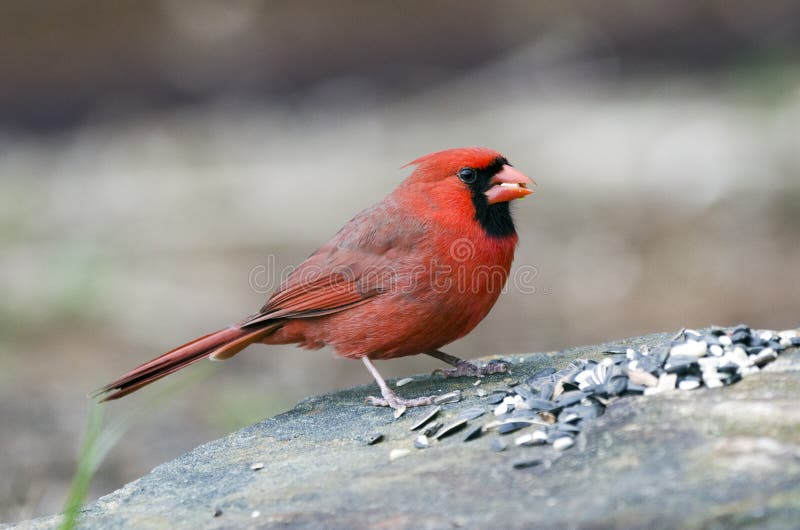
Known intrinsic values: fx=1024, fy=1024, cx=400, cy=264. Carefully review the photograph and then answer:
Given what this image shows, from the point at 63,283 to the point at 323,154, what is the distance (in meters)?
2.96

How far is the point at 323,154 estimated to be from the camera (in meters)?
9.84

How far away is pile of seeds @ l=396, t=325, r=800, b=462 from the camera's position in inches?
113

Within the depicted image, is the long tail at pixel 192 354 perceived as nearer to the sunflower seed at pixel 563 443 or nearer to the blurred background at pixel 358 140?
the sunflower seed at pixel 563 443

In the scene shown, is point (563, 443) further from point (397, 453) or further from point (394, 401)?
point (394, 401)

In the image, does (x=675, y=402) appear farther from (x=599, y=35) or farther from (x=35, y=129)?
(x=35, y=129)

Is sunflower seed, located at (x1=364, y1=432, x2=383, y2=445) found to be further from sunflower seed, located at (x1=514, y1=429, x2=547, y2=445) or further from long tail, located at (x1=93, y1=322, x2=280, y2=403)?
long tail, located at (x1=93, y1=322, x2=280, y2=403)

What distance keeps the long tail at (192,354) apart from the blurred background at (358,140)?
3.26m

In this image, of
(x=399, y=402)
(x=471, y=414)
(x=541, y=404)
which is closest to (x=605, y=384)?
(x=541, y=404)

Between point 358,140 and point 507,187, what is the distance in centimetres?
593

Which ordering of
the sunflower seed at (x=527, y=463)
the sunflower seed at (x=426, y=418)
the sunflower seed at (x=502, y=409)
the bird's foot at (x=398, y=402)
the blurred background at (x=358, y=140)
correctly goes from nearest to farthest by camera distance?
the sunflower seed at (x=527, y=463), the sunflower seed at (x=502, y=409), the sunflower seed at (x=426, y=418), the bird's foot at (x=398, y=402), the blurred background at (x=358, y=140)

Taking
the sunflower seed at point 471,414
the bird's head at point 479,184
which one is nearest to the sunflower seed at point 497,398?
the sunflower seed at point 471,414

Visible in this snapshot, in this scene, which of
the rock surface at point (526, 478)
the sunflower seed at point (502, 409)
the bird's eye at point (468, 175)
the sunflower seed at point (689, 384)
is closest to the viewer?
the rock surface at point (526, 478)

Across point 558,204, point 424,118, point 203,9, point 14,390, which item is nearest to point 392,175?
point 424,118

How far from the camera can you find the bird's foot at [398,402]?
3.68 meters
